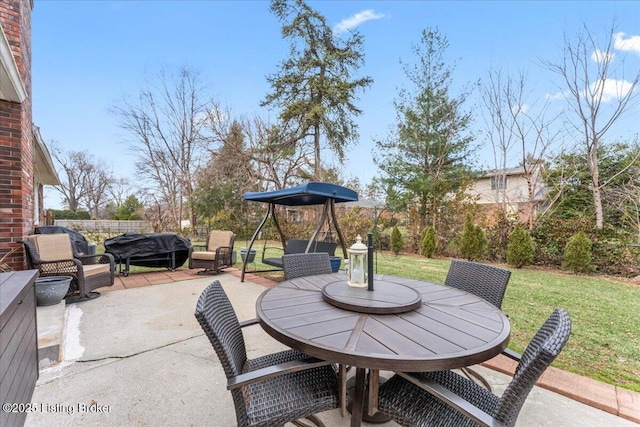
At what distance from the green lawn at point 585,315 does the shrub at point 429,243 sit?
2217mm

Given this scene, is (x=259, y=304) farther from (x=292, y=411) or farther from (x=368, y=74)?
(x=368, y=74)

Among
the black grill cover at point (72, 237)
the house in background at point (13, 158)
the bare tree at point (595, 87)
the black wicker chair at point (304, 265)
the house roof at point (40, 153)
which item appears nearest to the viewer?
the black wicker chair at point (304, 265)

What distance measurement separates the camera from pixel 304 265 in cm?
288

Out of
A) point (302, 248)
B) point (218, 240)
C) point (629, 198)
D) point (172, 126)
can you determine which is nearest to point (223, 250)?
point (218, 240)

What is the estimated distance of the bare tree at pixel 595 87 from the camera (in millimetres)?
6961

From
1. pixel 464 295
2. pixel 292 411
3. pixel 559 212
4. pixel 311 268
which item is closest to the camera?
pixel 292 411

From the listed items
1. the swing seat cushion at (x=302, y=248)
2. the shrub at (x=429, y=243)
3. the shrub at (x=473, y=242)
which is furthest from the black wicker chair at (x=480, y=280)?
the shrub at (x=429, y=243)

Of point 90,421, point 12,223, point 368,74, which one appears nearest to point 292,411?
point 90,421

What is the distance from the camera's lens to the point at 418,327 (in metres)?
1.55

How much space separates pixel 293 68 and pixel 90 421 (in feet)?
39.8

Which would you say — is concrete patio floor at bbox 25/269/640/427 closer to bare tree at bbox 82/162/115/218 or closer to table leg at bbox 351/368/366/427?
table leg at bbox 351/368/366/427

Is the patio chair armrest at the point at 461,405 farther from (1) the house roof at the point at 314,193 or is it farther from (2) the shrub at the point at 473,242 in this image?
(2) the shrub at the point at 473,242

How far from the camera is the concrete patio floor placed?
1844 mm

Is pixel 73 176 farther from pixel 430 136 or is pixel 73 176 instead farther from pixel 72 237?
pixel 430 136
